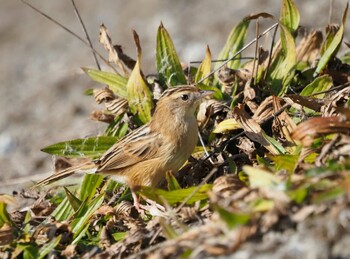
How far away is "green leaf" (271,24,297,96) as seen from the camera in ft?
22.4

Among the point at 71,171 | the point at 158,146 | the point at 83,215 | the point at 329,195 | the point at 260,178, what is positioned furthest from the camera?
the point at 71,171

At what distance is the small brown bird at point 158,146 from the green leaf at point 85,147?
0.19 meters

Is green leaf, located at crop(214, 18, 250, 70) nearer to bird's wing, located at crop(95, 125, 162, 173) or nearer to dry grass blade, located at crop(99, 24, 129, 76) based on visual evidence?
dry grass blade, located at crop(99, 24, 129, 76)

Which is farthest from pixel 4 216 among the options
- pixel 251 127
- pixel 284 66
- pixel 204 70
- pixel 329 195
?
pixel 284 66

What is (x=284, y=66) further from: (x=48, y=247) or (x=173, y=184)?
(x=48, y=247)

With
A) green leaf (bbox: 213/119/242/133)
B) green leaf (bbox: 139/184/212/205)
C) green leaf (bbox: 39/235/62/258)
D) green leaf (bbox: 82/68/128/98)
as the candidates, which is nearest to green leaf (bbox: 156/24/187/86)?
green leaf (bbox: 82/68/128/98)

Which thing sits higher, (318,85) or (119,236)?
(318,85)

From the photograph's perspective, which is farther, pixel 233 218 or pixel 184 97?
pixel 184 97

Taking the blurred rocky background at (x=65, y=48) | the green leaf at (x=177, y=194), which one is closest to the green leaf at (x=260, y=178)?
the green leaf at (x=177, y=194)

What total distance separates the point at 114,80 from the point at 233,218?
11.3 ft

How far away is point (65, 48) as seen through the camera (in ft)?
41.5

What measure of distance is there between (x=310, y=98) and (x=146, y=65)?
5.21m

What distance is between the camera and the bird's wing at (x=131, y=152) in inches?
258

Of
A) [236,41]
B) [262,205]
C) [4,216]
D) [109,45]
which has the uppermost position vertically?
[109,45]
